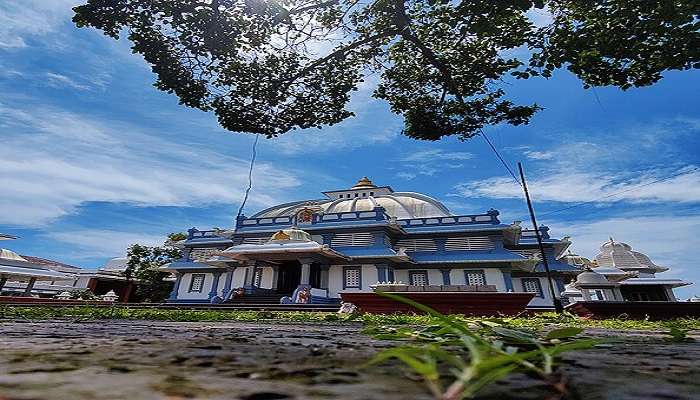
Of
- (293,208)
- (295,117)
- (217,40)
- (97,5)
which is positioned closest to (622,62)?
(295,117)

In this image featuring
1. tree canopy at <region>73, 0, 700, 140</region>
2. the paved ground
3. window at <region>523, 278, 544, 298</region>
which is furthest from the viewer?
window at <region>523, 278, 544, 298</region>

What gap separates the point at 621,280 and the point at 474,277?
9.41 meters

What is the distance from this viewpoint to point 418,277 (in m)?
20.7

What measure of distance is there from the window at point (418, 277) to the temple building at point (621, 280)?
23.9 feet

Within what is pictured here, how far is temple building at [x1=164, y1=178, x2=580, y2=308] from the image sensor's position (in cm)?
1912

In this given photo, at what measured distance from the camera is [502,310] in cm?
856

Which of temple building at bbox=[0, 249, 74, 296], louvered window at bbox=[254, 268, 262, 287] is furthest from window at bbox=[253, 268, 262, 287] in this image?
temple building at bbox=[0, 249, 74, 296]

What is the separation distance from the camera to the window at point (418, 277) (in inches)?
810

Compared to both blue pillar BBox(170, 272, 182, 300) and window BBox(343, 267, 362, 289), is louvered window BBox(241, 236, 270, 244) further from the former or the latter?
window BBox(343, 267, 362, 289)

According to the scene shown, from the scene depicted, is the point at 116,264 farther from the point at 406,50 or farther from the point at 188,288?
the point at 406,50

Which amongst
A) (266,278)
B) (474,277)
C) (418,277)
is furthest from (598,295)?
(266,278)

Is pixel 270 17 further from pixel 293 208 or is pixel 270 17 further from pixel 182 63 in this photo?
pixel 293 208

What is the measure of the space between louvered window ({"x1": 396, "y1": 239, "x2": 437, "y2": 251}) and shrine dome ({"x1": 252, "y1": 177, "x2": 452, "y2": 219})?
2451 millimetres

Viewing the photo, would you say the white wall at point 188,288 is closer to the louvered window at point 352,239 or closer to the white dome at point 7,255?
the louvered window at point 352,239
